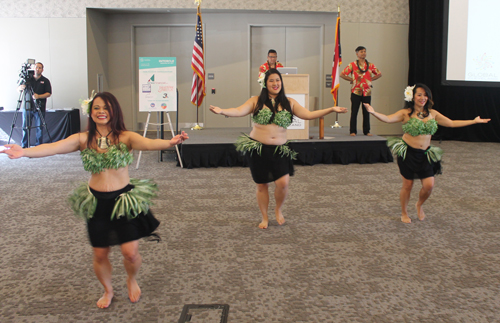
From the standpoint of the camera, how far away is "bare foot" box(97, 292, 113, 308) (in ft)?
8.16

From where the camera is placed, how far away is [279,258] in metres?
3.20

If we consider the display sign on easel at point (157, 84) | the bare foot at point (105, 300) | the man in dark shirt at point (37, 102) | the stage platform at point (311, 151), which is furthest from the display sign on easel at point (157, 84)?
the bare foot at point (105, 300)

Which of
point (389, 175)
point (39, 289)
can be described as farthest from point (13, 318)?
point (389, 175)

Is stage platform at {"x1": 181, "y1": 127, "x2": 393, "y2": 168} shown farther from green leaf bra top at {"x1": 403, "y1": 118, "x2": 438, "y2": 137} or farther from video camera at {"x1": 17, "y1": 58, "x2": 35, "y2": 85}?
video camera at {"x1": 17, "y1": 58, "x2": 35, "y2": 85}

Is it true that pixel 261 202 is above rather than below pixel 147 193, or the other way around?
below

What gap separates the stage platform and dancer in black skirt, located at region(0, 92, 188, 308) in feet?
13.8

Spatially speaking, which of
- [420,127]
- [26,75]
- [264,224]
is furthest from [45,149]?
[26,75]

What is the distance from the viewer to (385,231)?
12.5ft

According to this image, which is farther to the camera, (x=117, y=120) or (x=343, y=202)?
(x=343, y=202)

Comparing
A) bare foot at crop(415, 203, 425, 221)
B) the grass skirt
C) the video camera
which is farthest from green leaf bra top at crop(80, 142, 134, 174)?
the video camera

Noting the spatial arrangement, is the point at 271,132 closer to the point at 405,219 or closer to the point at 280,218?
the point at 280,218

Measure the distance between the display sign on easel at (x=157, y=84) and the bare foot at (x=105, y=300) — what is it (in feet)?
14.6

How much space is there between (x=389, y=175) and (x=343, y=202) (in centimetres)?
176

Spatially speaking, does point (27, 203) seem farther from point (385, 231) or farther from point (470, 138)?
point (470, 138)
